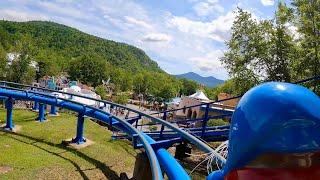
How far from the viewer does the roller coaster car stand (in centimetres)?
204

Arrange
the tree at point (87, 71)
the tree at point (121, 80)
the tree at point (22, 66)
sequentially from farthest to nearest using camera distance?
the tree at point (121, 80) < the tree at point (87, 71) < the tree at point (22, 66)

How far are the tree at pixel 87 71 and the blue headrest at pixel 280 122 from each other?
12588 centimetres

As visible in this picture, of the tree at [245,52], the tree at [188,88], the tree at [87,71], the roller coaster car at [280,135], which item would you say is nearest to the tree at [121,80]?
the tree at [87,71]

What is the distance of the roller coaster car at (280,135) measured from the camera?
2.04 meters

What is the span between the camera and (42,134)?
52.5ft

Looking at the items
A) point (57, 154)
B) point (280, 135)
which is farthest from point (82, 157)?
point (280, 135)

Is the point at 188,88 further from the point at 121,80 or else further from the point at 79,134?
the point at 79,134

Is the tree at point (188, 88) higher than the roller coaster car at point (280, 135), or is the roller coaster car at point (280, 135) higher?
the roller coaster car at point (280, 135)

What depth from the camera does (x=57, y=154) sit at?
13.2 meters

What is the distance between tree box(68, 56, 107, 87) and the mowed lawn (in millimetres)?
109004

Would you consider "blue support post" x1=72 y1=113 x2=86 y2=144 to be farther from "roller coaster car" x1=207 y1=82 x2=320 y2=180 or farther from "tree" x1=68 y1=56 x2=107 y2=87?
"tree" x1=68 y1=56 x2=107 y2=87

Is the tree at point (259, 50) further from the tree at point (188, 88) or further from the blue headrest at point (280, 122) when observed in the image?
the tree at point (188, 88)

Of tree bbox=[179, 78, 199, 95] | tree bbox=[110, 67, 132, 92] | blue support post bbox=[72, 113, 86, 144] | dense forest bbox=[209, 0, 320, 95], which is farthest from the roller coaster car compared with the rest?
tree bbox=[179, 78, 199, 95]

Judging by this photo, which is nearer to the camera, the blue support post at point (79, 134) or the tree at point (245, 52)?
the blue support post at point (79, 134)
